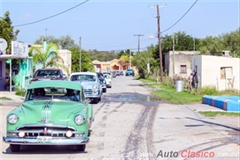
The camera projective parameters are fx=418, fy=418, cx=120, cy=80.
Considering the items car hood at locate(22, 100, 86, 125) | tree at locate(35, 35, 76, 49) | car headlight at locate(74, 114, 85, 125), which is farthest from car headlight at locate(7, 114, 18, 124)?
tree at locate(35, 35, 76, 49)

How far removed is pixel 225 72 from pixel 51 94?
23769mm

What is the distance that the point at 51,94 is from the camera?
1077cm

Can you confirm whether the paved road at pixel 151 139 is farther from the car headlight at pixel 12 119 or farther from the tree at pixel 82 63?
the tree at pixel 82 63

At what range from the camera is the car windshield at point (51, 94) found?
10703 mm

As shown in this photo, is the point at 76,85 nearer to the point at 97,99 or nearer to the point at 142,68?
the point at 97,99

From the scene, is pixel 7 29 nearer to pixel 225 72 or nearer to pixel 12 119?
pixel 225 72

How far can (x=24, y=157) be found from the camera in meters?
9.02

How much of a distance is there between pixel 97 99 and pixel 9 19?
17.7 metres

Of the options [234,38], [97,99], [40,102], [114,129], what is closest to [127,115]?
[114,129]

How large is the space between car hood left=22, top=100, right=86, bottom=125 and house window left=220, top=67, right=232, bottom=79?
23.8 meters

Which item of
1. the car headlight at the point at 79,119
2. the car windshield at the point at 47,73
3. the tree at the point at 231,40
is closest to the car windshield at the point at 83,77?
the car windshield at the point at 47,73

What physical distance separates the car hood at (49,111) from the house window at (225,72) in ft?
78.1

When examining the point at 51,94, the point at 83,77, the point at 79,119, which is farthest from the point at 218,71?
the point at 79,119

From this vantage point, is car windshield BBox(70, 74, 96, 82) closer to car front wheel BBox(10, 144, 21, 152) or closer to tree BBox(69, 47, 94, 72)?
car front wheel BBox(10, 144, 21, 152)
